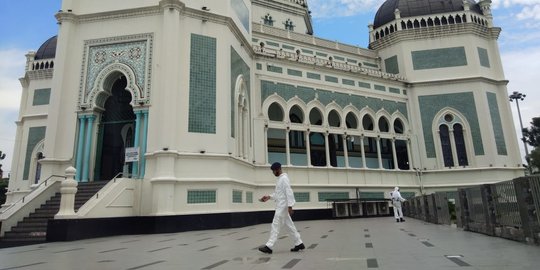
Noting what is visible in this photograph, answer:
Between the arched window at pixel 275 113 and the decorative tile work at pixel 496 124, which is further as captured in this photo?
the decorative tile work at pixel 496 124

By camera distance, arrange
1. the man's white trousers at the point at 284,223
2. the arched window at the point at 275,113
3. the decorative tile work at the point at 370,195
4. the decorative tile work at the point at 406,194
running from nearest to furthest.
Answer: the man's white trousers at the point at 284,223 < the decorative tile work at the point at 370,195 < the arched window at the point at 275,113 < the decorative tile work at the point at 406,194

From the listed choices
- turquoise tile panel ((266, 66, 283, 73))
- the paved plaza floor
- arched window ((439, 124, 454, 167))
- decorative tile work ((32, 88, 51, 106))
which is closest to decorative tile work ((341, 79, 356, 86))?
turquoise tile panel ((266, 66, 283, 73))

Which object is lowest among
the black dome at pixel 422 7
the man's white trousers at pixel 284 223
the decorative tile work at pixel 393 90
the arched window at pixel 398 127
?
the man's white trousers at pixel 284 223

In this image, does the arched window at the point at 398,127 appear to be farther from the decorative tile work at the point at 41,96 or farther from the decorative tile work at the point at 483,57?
the decorative tile work at the point at 41,96

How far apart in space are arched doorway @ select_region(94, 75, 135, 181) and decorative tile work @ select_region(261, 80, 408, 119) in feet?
22.1

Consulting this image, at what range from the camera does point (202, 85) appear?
14.0 m

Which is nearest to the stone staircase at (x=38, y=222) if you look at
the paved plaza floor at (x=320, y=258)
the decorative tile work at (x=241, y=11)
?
the paved plaza floor at (x=320, y=258)

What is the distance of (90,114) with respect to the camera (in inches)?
560

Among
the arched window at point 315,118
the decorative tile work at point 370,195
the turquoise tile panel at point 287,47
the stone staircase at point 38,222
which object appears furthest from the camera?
the turquoise tile panel at point 287,47

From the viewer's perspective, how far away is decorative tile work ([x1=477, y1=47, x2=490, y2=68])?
2344 cm

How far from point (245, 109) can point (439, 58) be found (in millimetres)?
14624

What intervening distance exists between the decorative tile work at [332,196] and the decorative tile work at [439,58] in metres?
10.5

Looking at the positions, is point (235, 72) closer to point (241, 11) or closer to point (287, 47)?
point (241, 11)

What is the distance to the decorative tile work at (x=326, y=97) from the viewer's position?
1883 centimetres
